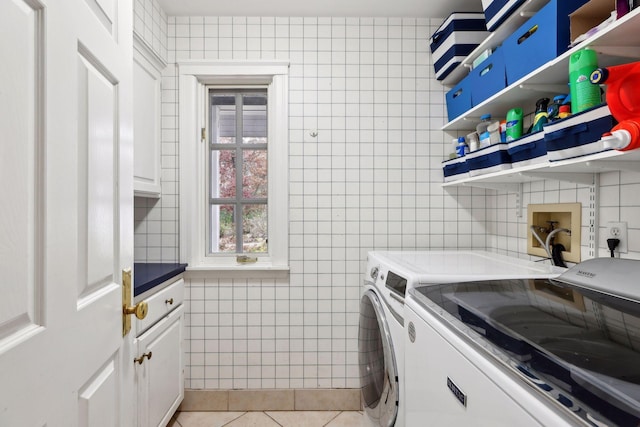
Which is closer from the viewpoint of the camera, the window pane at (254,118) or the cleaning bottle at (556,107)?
the cleaning bottle at (556,107)

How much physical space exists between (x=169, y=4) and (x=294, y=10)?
0.73 metres

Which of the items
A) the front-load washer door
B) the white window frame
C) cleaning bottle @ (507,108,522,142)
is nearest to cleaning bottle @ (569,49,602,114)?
cleaning bottle @ (507,108,522,142)

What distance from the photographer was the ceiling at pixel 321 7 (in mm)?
1837

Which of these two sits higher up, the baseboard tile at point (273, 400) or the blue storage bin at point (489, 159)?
the blue storage bin at point (489, 159)

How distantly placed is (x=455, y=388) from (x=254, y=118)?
1871 millimetres

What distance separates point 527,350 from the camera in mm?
561

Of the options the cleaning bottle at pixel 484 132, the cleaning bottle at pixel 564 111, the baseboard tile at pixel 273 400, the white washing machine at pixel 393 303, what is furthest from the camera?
the baseboard tile at pixel 273 400

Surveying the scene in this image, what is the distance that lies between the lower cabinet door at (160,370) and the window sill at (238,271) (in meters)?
0.22

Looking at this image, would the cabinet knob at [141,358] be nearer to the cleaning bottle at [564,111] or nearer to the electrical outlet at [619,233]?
the cleaning bottle at [564,111]

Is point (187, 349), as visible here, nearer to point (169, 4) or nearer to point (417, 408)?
Result: point (417, 408)

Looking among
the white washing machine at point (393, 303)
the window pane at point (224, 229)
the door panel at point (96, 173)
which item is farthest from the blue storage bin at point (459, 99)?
the door panel at point (96, 173)

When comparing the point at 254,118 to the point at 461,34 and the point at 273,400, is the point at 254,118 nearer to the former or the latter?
the point at 461,34

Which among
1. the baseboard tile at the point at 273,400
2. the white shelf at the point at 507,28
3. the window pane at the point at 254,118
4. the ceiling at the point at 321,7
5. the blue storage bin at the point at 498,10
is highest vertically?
the ceiling at the point at 321,7

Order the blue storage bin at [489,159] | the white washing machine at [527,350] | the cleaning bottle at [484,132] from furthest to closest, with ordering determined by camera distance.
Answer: the cleaning bottle at [484,132]
the blue storage bin at [489,159]
the white washing machine at [527,350]
